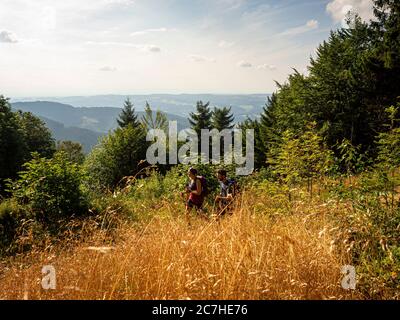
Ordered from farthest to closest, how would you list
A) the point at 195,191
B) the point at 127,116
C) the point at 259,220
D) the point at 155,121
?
1. the point at 127,116
2. the point at 155,121
3. the point at 195,191
4. the point at 259,220

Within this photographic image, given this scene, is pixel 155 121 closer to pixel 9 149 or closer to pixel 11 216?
pixel 9 149

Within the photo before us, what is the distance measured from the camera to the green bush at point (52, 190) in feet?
30.8

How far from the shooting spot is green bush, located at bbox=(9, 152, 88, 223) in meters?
9.39

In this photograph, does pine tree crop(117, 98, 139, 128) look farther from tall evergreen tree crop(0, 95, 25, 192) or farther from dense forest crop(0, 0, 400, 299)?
dense forest crop(0, 0, 400, 299)

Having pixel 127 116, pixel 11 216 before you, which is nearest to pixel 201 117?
pixel 127 116

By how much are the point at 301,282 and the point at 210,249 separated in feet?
2.66

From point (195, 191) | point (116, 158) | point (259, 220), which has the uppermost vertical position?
point (259, 220)

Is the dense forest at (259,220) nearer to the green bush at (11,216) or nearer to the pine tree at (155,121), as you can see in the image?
the green bush at (11,216)

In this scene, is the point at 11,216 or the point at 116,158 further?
the point at 116,158

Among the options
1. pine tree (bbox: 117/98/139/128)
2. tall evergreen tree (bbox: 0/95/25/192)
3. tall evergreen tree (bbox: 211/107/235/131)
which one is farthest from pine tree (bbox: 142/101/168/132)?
tall evergreen tree (bbox: 211/107/235/131)

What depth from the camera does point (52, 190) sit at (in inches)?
379

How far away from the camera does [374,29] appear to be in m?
22.5
